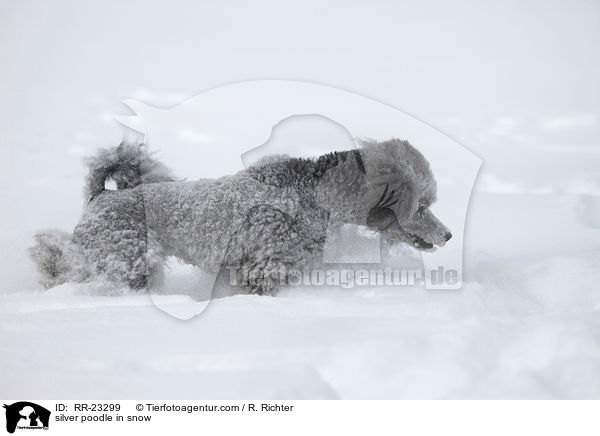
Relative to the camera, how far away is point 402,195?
4.18 metres

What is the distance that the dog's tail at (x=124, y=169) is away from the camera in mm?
4410

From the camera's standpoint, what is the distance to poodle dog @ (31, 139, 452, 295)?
4020 mm

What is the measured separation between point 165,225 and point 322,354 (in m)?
2.22

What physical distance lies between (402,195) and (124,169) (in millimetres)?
2379

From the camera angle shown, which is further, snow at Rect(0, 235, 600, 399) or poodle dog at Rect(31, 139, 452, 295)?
poodle dog at Rect(31, 139, 452, 295)

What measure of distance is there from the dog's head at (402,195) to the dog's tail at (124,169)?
180 cm

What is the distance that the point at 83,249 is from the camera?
412 cm

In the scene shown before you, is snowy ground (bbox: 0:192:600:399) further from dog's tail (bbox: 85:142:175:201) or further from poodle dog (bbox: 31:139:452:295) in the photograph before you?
dog's tail (bbox: 85:142:175:201)

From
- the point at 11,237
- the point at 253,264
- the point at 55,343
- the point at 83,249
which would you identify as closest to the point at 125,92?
the point at 11,237

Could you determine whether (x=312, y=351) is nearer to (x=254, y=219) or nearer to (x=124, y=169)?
(x=254, y=219)

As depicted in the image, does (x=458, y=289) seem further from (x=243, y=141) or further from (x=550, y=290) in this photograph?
(x=243, y=141)
